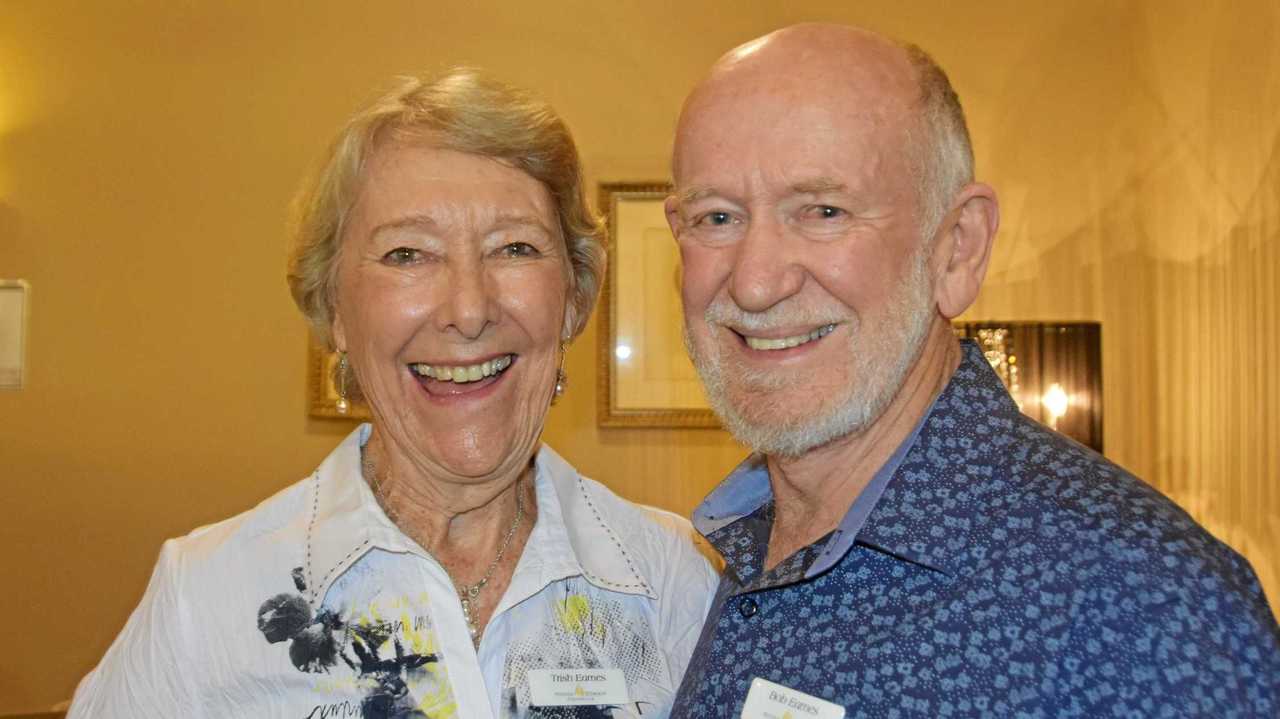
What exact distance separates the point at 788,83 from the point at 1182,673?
848mm

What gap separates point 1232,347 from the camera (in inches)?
150

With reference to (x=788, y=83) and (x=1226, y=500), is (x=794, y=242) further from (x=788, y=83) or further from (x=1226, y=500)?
(x=1226, y=500)

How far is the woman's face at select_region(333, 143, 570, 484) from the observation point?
1868 millimetres

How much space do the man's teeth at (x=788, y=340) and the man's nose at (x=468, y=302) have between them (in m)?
0.49

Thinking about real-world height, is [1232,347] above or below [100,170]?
below

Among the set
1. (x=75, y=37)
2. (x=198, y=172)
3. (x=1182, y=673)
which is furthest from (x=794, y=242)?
(x=75, y=37)

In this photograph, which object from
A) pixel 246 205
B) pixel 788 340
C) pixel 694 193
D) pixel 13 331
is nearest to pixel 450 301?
pixel 694 193

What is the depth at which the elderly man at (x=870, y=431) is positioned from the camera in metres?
1.25

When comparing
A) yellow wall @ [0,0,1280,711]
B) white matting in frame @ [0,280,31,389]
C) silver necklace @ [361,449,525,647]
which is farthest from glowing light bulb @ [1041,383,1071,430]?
white matting in frame @ [0,280,31,389]

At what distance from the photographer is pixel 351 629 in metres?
1.75

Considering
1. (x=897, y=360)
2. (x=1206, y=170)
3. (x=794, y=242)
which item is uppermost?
(x=1206, y=170)

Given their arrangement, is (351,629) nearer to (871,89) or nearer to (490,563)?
(490,563)

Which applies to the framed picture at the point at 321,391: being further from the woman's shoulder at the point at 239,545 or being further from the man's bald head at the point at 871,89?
the man's bald head at the point at 871,89

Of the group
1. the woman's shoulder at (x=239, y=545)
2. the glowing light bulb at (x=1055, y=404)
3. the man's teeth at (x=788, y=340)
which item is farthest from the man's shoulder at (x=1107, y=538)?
the glowing light bulb at (x=1055, y=404)
